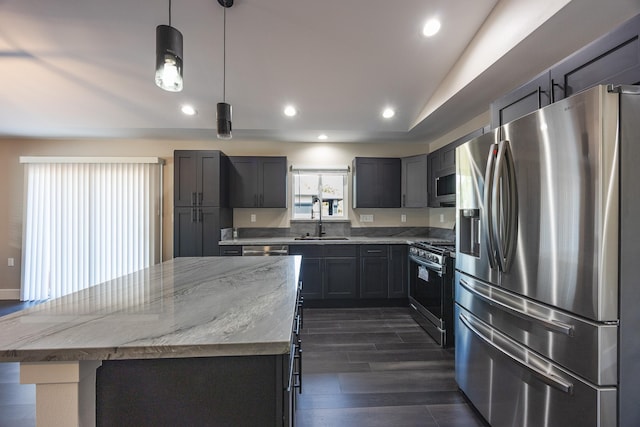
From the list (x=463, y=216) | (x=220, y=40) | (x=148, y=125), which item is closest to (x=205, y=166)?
(x=148, y=125)

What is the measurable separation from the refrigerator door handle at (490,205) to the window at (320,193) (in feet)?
9.98

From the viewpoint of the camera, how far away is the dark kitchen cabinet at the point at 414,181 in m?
4.10

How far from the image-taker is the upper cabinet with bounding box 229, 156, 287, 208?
428 cm

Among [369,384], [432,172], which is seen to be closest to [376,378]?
[369,384]

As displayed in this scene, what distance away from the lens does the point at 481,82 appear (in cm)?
256

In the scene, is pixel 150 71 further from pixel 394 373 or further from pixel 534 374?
pixel 534 374

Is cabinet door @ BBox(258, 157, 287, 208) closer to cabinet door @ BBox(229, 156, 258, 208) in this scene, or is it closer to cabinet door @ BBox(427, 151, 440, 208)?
cabinet door @ BBox(229, 156, 258, 208)

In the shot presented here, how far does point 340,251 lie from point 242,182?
68.3 inches

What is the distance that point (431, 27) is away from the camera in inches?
95.6

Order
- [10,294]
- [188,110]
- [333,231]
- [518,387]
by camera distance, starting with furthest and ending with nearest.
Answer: [333,231], [10,294], [188,110], [518,387]

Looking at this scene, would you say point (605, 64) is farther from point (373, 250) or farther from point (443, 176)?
point (373, 250)

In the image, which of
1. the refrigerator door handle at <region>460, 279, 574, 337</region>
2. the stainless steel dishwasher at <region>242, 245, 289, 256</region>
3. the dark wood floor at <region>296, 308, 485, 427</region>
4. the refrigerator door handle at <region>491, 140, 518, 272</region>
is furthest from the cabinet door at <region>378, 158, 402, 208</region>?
the refrigerator door handle at <region>491, 140, 518, 272</region>

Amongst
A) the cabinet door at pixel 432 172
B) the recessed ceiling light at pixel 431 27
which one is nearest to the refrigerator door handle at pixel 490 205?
the recessed ceiling light at pixel 431 27

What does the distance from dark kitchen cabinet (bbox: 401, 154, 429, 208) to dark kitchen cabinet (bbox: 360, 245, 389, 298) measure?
858 millimetres
